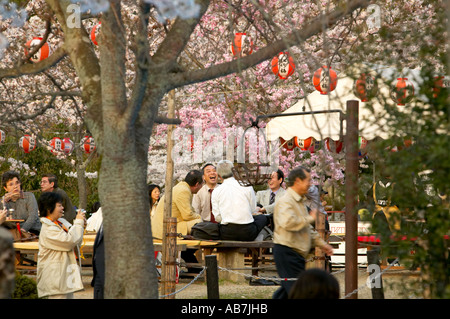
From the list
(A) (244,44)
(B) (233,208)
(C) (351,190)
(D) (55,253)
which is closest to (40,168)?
(B) (233,208)

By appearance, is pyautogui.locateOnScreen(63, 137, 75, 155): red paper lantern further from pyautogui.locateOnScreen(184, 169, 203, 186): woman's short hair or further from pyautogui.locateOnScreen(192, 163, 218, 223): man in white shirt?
pyautogui.locateOnScreen(184, 169, 203, 186): woman's short hair

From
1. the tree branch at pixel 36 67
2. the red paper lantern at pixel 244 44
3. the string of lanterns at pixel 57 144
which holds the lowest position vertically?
the tree branch at pixel 36 67

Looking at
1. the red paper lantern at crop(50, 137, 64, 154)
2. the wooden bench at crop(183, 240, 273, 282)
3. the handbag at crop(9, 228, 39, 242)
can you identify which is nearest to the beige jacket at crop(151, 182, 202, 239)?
the wooden bench at crop(183, 240, 273, 282)

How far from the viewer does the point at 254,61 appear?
6781mm

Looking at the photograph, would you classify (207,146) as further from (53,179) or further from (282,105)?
(53,179)

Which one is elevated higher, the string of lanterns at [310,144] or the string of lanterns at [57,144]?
the string of lanterns at [57,144]

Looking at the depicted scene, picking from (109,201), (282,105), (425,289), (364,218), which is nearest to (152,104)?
(109,201)

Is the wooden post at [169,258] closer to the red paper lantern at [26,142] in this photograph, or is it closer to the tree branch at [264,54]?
the tree branch at [264,54]

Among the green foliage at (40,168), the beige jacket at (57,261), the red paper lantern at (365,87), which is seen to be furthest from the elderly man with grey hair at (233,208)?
the green foliage at (40,168)

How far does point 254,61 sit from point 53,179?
17.9 feet

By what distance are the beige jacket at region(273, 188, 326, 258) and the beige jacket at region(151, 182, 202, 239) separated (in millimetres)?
4178

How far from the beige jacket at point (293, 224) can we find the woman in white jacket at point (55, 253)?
6.69 ft

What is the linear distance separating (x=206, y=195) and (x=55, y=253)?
5.41 meters

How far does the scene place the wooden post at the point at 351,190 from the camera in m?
6.61
